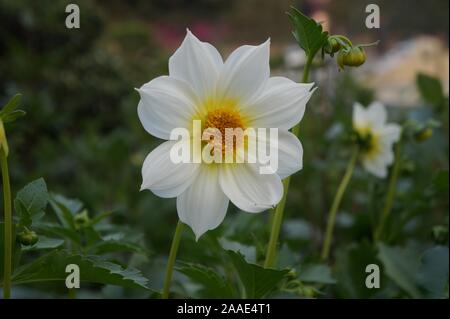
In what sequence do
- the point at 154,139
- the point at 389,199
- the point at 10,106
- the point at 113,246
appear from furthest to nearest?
the point at 154,139, the point at 389,199, the point at 113,246, the point at 10,106

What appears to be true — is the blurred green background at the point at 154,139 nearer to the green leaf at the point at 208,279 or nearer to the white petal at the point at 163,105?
the green leaf at the point at 208,279

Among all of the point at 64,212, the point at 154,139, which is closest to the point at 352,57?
the point at 64,212

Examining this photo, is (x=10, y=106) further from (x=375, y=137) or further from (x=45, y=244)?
(x=375, y=137)

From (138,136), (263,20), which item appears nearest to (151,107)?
(138,136)

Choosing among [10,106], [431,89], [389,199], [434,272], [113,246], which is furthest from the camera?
[431,89]

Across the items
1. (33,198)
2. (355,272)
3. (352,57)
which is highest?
(352,57)

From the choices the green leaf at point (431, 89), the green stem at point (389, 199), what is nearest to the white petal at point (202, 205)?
the green stem at point (389, 199)
